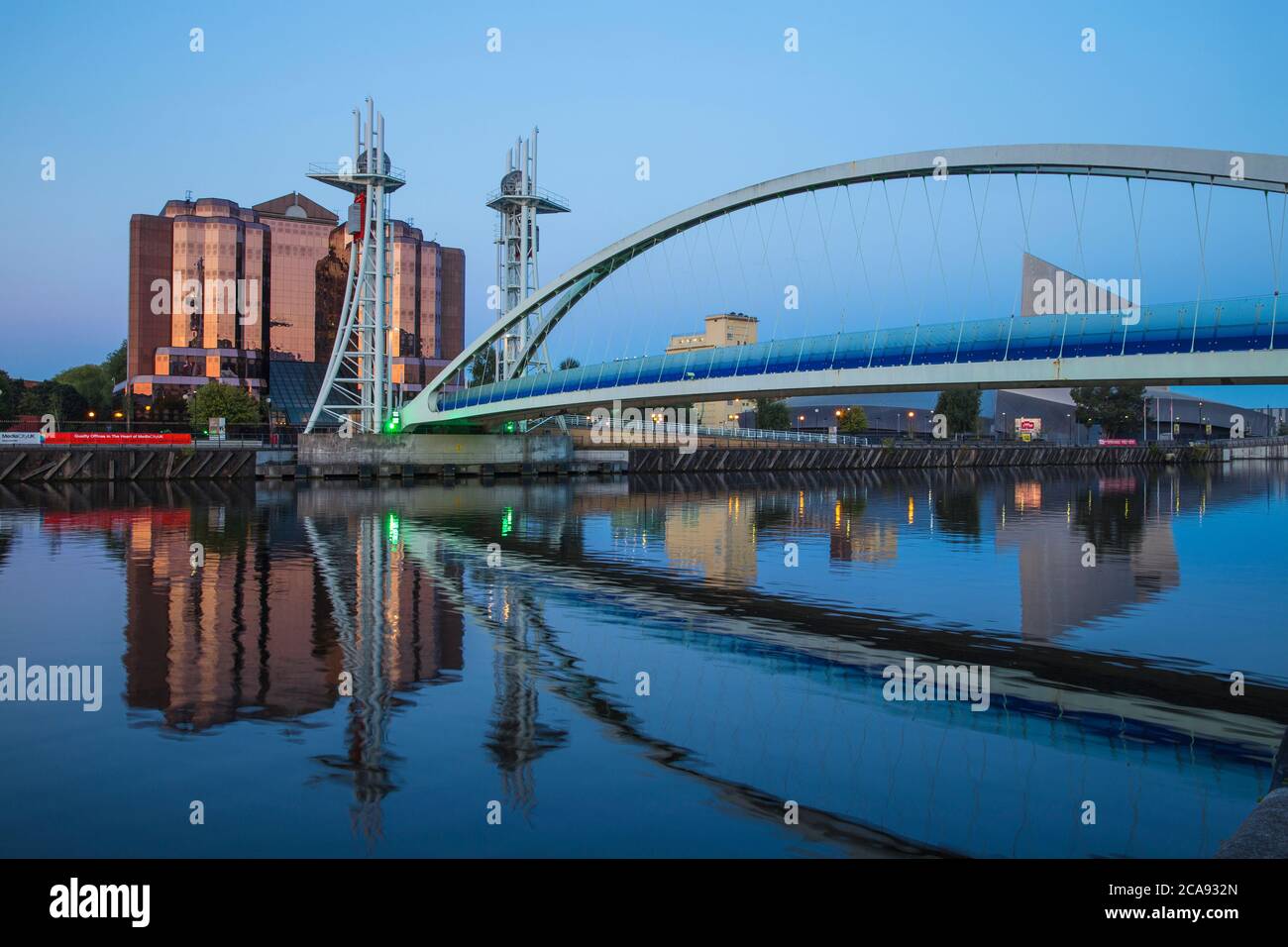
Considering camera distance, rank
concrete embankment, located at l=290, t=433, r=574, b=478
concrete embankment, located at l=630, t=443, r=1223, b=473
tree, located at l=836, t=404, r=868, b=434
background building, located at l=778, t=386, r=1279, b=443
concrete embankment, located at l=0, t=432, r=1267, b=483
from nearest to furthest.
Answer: concrete embankment, located at l=0, t=432, r=1267, b=483, concrete embankment, located at l=290, t=433, r=574, b=478, concrete embankment, located at l=630, t=443, r=1223, b=473, tree, located at l=836, t=404, r=868, b=434, background building, located at l=778, t=386, r=1279, b=443

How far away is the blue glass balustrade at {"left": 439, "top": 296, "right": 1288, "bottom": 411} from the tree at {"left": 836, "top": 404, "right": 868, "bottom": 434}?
91191 mm

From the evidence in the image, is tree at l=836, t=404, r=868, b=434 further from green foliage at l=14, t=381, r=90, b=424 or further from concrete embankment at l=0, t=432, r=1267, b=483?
green foliage at l=14, t=381, r=90, b=424

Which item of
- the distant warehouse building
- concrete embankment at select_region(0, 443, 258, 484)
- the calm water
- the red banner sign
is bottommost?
the calm water

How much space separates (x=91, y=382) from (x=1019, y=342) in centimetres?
12996

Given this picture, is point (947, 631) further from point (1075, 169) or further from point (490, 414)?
point (490, 414)

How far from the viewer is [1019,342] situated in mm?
25156

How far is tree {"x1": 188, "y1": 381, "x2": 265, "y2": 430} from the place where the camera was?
7581 centimetres

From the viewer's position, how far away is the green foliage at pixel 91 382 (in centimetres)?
11675

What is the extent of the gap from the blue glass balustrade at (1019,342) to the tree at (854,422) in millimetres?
91191

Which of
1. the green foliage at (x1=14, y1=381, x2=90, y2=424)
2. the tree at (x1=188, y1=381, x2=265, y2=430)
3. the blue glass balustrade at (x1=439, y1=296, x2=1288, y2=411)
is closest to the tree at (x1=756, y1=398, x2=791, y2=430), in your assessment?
the tree at (x1=188, y1=381, x2=265, y2=430)

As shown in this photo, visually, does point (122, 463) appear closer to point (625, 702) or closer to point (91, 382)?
point (625, 702)

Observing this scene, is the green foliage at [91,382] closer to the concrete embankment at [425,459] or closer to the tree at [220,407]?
the tree at [220,407]

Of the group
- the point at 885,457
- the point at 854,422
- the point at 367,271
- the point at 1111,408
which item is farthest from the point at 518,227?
the point at 1111,408

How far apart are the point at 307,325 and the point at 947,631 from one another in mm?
102760
